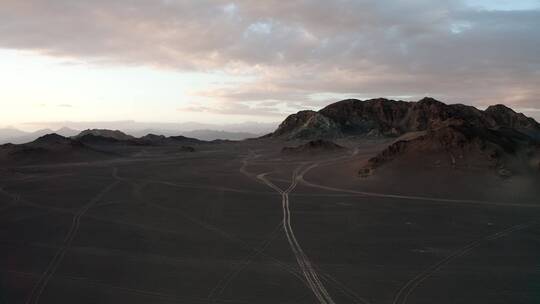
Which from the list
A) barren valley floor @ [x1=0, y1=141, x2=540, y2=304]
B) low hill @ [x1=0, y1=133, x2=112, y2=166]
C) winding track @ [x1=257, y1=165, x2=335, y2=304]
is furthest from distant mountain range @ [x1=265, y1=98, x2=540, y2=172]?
winding track @ [x1=257, y1=165, x2=335, y2=304]

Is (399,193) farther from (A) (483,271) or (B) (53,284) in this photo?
(B) (53,284)

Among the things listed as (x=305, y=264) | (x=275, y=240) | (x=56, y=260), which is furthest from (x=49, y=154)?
(x=305, y=264)

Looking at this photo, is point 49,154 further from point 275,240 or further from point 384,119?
point 384,119

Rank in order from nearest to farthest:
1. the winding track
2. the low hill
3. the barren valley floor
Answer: the winding track → the barren valley floor → the low hill

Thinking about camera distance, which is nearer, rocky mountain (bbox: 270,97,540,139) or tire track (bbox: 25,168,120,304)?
tire track (bbox: 25,168,120,304)

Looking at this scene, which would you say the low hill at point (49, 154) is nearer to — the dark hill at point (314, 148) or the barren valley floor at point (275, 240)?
the barren valley floor at point (275, 240)

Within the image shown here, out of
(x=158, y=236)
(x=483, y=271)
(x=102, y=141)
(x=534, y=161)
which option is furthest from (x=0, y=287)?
(x=102, y=141)

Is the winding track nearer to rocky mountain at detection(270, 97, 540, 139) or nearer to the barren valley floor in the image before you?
the barren valley floor

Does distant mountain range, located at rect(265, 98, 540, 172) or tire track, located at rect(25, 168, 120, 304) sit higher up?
distant mountain range, located at rect(265, 98, 540, 172)

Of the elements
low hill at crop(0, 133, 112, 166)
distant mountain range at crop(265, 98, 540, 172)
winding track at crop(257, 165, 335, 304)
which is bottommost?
winding track at crop(257, 165, 335, 304)

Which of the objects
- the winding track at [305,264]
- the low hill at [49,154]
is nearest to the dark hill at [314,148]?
the low hill at [49,154]

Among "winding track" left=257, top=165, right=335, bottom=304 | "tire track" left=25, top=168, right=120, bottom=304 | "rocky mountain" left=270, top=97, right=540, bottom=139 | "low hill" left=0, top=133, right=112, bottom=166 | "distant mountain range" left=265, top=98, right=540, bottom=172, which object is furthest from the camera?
"rocky mountain" left=270, top=97, right=540, bottom=139
